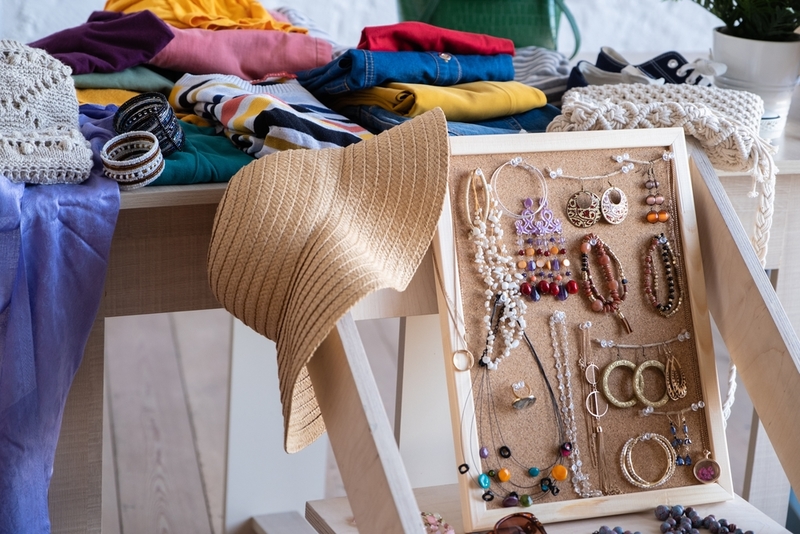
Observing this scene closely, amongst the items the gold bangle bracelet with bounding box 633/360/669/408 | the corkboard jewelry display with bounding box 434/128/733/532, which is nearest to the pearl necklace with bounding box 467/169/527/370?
the corkboard jewelry display with bounding box 434/128/733/532

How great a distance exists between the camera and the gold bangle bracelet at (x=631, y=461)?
699 mm

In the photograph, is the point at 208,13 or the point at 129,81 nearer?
the point at 129,81

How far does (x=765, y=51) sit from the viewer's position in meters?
0.92

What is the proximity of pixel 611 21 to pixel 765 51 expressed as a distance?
3.00ft

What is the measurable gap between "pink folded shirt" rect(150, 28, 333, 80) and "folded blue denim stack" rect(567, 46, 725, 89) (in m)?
0.30

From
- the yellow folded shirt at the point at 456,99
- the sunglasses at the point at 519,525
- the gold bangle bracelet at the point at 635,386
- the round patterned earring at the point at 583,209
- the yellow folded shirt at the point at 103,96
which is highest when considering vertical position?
the yellow folded shirt at the point at 456,99

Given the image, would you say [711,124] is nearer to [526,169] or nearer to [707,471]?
[526,169]

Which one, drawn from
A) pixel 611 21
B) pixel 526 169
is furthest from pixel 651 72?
pixel 611 21

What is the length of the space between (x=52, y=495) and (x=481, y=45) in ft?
2.10

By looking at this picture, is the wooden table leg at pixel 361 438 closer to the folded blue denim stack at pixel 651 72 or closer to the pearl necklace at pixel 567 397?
the pearl necklace at pixel 567 397

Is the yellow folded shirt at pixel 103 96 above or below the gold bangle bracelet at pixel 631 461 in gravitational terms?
above

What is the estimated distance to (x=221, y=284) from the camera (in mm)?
628

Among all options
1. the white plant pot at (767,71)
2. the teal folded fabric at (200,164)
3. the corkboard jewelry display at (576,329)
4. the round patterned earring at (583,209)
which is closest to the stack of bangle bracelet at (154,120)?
the teal folded fabric at (200,164)

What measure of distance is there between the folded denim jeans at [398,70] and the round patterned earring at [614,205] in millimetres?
246
